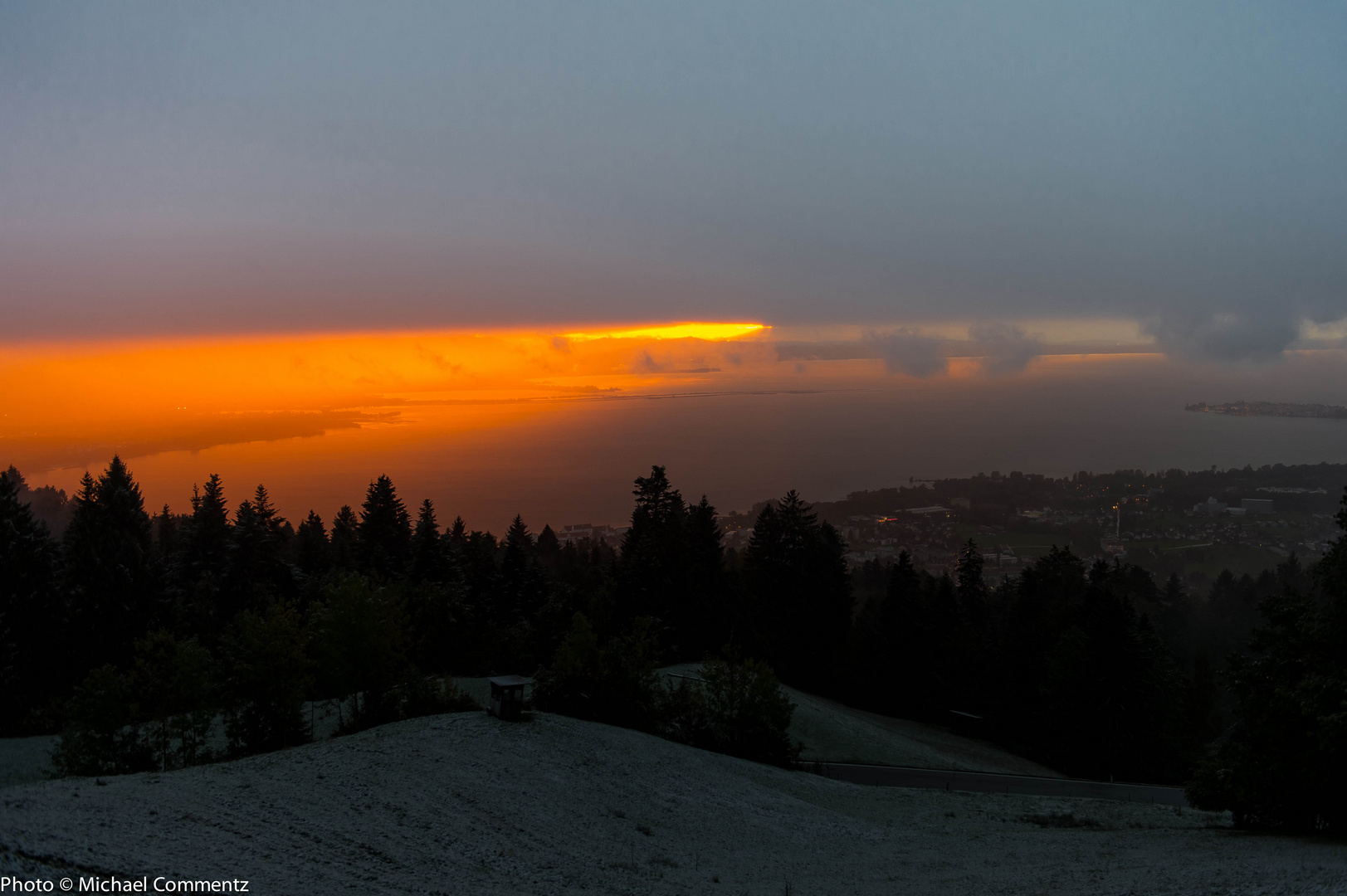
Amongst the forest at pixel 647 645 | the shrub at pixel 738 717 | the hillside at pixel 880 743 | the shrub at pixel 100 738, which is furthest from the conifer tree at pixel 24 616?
the shrub at pixel 738 717

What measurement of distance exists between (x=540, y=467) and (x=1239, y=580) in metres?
83.9

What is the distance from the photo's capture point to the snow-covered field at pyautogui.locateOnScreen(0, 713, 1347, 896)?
33.2ft

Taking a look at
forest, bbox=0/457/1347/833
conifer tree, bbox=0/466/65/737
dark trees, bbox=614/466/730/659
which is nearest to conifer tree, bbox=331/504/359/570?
forest, bbox=0/457/1347/833

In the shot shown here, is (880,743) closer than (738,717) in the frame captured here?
No

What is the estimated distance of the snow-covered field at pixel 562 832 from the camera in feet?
33.2

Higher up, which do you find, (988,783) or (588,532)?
(588,532)

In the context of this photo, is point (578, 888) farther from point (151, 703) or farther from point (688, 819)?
point (151, 703)

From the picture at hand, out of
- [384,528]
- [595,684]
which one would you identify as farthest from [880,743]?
[384,528]

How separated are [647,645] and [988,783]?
46.2ft

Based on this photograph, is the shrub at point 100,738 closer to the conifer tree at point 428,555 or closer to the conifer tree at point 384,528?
the conifer tree at point 428,555

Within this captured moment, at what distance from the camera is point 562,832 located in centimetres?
1374

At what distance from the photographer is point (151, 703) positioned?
70.7 feet

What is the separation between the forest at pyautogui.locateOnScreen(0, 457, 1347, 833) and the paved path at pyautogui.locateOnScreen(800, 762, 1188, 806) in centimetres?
343

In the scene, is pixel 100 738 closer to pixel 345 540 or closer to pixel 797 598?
pixel 797 598
